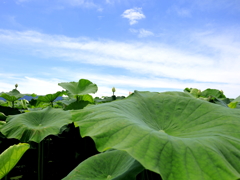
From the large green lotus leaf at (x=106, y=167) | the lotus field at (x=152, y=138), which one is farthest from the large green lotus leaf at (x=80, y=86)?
the large green lotus leaf at (x=106, y=167)

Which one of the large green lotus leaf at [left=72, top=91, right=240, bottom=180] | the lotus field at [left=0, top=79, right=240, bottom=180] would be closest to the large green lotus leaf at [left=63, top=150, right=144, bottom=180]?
the lotus field at [left=0, top=79, right=240, bottom=180]

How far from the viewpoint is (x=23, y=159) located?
2.71 meters

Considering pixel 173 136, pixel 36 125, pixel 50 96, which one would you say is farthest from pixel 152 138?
pixel 50 96

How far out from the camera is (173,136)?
784mm

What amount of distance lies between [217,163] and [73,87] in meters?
2.44

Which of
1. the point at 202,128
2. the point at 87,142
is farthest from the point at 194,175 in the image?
the point at 87,142

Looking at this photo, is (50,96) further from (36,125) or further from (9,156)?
(9,156)

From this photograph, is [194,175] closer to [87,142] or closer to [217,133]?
[217,133]

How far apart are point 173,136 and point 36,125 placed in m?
1.46

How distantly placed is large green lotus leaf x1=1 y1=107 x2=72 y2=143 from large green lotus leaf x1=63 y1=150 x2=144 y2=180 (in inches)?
23.1

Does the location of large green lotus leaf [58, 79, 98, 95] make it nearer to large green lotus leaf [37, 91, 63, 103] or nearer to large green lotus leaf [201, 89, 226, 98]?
large green lotus leaf [37, 91, 63, 103]

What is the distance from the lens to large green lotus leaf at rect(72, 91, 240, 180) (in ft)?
2.00

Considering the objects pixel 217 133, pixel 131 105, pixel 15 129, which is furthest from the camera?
pixel 15 129

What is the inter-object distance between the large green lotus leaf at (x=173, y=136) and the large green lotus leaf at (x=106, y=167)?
23 centimetres
